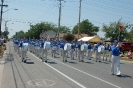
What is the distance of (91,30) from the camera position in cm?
13362

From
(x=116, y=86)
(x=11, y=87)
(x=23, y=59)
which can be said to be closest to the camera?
(x=11, y=87)

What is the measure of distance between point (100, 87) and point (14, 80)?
147 inches

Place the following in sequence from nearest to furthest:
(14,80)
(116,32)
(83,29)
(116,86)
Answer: (116,86) → (14,80) → (116,32) → (83,29)

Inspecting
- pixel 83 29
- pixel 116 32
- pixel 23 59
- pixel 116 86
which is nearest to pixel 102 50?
pixel 23 59

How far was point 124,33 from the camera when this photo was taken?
64938mm

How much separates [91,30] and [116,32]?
69.0 metres

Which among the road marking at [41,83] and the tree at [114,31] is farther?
the tree at [114,31]

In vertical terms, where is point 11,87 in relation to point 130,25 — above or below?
below

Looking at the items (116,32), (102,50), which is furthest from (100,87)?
(116,32)

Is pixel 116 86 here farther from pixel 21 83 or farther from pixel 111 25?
pixel 111 25

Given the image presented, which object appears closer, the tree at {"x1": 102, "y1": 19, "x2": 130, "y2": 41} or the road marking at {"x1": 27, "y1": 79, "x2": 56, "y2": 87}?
the road marking at {"x1": 27, "y1": 79, "x2": 56, "y2": 87}

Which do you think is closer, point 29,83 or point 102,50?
point 29,83

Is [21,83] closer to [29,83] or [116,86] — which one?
[29,83]

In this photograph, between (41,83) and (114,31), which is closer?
(41,83)
